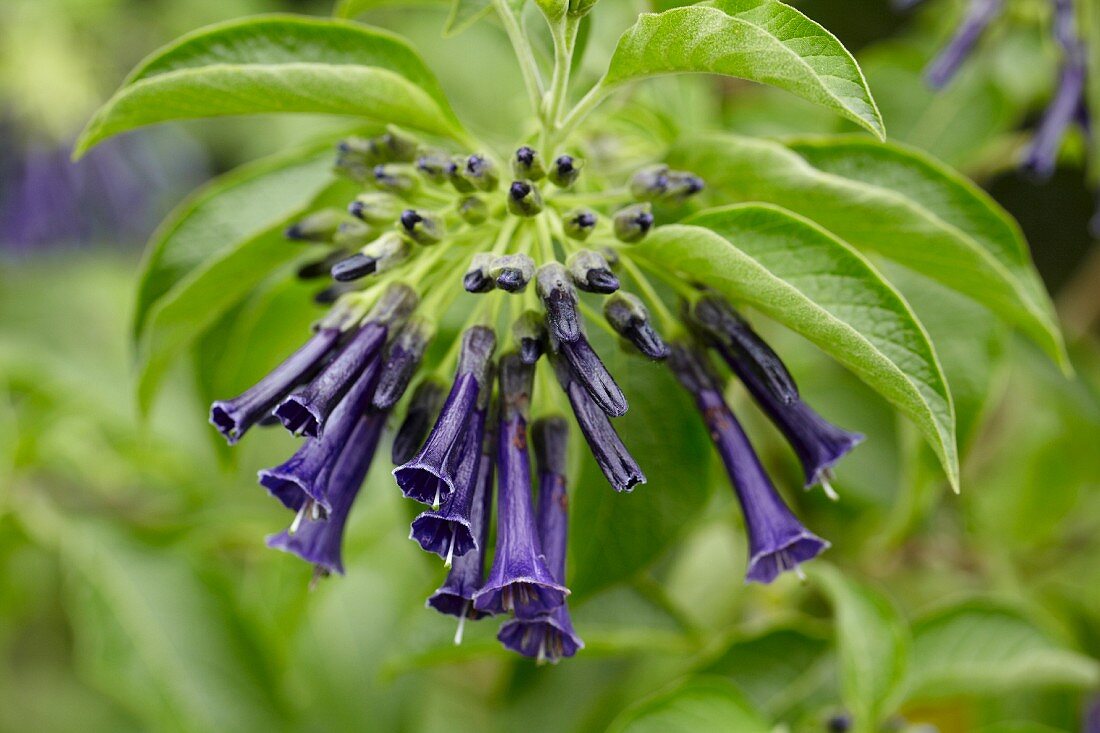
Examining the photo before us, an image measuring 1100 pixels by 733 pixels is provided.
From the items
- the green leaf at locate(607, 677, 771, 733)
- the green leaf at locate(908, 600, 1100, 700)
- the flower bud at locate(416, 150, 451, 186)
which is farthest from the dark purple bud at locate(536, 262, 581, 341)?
the green leaf at locate(908, 600, 1100, 700)

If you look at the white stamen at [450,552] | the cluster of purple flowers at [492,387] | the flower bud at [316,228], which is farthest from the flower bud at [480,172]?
the white stamen at [450,552]

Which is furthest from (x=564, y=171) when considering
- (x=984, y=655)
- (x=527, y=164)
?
(x=984, y=655)

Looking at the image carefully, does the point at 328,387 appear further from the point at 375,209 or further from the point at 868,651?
the point at 868,651

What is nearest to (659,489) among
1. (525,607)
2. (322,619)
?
(525,607)

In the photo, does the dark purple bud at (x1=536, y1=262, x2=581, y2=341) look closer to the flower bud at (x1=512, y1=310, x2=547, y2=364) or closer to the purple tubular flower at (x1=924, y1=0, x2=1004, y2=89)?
the flower bud at (x1=512, y1=310, x2=547, y2=364)

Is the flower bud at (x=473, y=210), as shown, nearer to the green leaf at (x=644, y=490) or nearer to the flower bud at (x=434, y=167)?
the flower bud at (x=434, y=167)

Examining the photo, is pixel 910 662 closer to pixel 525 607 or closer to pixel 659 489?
pixel 659 489

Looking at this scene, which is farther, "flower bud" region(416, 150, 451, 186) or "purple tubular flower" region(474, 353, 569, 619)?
"flower bud" region(416, 150, 451, 186)
